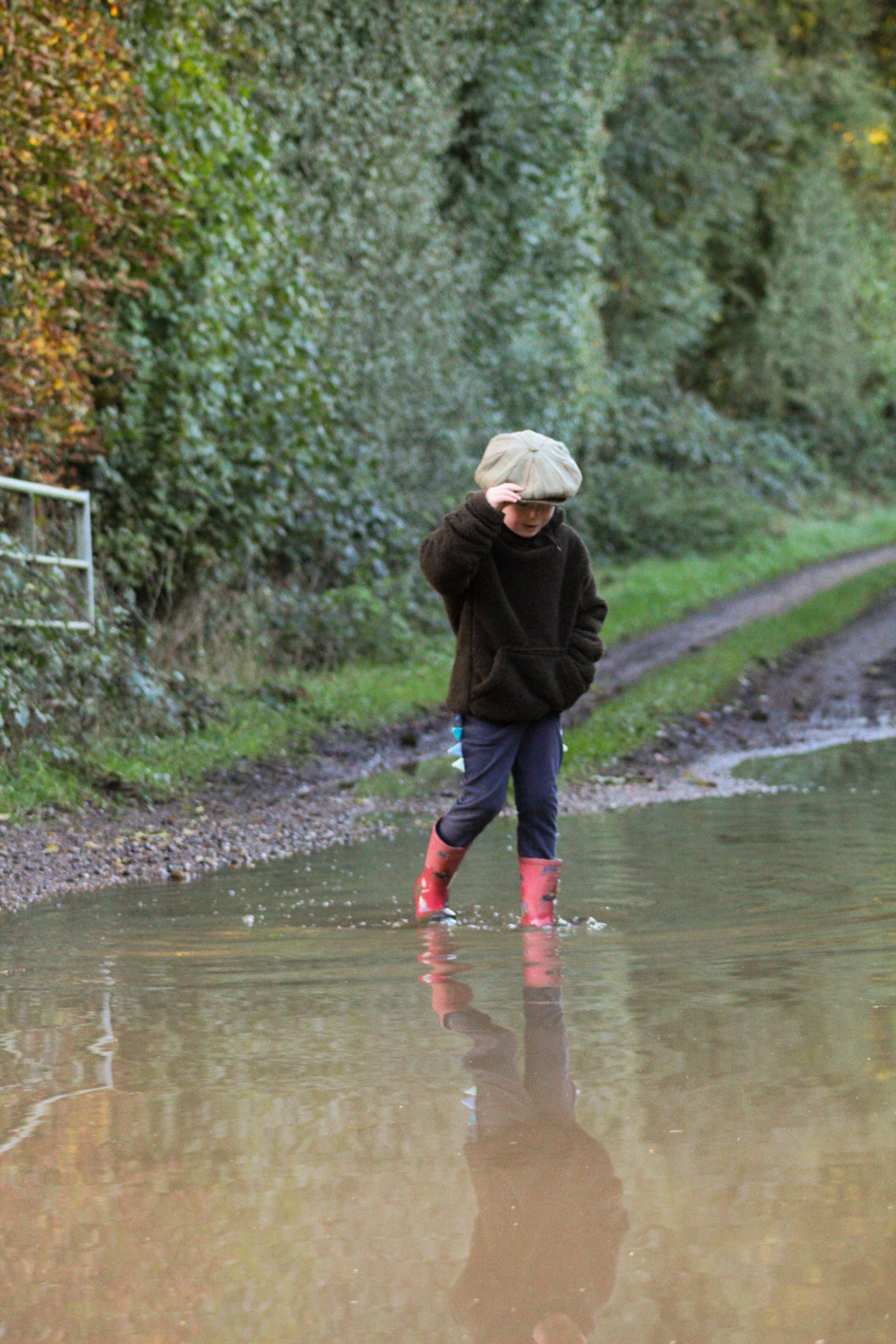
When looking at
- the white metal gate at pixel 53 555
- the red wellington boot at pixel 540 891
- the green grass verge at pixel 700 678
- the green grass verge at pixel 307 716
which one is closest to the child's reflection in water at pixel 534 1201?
the red wellington boot at pixel 540 891

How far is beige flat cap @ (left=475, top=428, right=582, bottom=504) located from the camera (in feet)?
18.4

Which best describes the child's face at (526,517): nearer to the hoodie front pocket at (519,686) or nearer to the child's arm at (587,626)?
the child's arm at (587,626)

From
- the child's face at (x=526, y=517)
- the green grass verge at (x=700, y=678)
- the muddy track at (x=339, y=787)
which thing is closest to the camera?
the child's face at (x=526, y=517)

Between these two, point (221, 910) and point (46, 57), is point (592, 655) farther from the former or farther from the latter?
point (46, 57)

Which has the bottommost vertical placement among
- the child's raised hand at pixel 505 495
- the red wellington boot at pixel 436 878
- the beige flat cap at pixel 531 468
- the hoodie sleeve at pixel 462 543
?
the red wellington boot at pixel 436 878

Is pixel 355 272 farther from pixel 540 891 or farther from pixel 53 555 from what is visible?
pixel 540 891

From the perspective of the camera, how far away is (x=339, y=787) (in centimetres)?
1015

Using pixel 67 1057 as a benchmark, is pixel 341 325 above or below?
above

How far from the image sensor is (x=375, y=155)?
17469mm

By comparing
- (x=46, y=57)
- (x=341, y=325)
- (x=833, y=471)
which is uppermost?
(x=46, y=57)

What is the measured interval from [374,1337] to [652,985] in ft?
7.64

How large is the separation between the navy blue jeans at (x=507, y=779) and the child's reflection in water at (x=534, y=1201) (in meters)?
1.65

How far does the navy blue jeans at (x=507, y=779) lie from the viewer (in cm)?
597

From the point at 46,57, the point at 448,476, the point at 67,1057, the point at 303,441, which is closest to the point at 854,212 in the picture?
the point at 448,476
